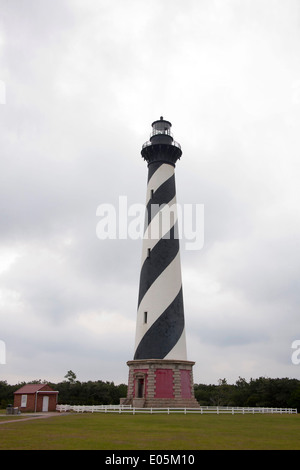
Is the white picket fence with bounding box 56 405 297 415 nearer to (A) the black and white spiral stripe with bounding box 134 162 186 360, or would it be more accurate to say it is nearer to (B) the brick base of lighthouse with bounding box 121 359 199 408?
(B) the brick base of lighthouse with bounding box 121 359 199 408

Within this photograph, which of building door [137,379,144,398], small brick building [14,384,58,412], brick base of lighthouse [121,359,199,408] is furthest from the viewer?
small brick building [14,384,58,412]

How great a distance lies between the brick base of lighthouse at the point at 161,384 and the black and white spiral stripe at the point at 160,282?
678mm

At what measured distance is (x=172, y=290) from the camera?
1256 inches

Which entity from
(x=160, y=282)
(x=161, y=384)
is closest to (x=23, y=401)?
(x=161, y=384)

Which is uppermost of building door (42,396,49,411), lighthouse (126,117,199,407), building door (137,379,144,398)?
lighthouse (126,117,199,407)

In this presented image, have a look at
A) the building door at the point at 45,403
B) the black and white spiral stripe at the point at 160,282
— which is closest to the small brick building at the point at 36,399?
the building door at the point at 45,403

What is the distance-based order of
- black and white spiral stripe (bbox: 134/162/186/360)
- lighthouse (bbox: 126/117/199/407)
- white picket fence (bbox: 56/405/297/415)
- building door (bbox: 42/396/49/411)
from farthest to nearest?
building door (bbox: 42/396/49/411)
black and white spiral stripe (bbox: 134/162/186/360)
lighthouse (bbox: 126/117/199/407)
white picket fence (bbox: 56/405/297/415)

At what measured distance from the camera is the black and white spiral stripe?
30.5 metres

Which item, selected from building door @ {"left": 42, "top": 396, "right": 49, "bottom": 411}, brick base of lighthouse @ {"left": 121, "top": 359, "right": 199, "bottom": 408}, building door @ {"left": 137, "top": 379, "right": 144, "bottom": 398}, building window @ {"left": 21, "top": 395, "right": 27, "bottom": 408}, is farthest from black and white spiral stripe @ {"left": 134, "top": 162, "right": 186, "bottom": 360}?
building window @ {"left": 21, "top": 395, "right": 27, "bottom": 408}

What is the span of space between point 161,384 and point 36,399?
10.4 metres

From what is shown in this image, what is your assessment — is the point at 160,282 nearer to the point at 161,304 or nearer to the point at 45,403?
the point at 161,304

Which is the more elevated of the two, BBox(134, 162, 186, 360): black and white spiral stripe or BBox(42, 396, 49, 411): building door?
BBox(134, 162, 186, 360): black and white spiral stripe
